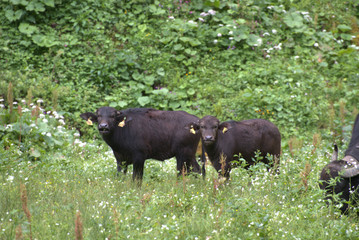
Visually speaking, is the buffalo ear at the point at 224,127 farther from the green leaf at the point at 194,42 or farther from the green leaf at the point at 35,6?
the green leaf at the point at 35,6

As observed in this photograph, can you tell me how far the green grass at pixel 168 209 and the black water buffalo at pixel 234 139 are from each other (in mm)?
629

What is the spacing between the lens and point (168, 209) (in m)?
6.53

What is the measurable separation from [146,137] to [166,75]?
5.58m

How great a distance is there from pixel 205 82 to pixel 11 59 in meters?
5.28

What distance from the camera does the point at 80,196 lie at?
6918 mm

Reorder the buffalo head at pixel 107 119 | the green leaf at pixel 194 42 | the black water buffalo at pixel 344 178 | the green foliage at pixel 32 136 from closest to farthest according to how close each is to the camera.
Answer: the black water buffalo at pixel 344 178
the buffalo head at pixel 107 119
the green foliage at pixel 32 136
the green leaf at pixel 194 42

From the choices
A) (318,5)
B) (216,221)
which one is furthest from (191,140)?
(318,5)

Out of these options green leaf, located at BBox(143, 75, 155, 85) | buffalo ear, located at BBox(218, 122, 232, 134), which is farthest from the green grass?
→ green leaf, located at BBox(143, 75, 155, 85)

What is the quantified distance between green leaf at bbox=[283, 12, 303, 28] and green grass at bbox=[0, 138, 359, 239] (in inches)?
340

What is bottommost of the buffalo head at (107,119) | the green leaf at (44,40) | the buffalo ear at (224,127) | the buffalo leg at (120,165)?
the green leaf at (44,40)

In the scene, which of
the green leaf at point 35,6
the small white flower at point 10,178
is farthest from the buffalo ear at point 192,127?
the green leaf at point 35,6

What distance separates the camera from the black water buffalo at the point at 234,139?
8578mm

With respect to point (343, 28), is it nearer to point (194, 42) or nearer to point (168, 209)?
point (194, 42)

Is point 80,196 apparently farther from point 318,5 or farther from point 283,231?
→ point 318,5
